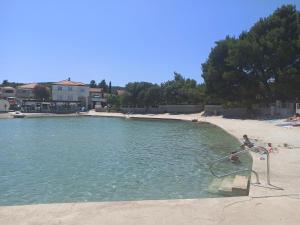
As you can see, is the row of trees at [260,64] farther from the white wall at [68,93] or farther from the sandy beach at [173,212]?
the white wall at [68,93]

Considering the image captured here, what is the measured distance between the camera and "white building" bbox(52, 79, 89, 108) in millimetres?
109250

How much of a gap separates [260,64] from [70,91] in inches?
2667

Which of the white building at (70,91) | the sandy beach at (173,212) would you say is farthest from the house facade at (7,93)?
the sandy beach at (173,212)

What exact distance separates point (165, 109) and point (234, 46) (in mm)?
32454

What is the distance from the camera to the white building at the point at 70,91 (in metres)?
109

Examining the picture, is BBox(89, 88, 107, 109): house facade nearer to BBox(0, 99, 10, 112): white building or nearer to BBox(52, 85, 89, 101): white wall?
BBox(52, 85, 89, 101): white wall

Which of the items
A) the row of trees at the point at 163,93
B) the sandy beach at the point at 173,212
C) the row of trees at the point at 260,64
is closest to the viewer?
the sandy beach at the point at 173,212

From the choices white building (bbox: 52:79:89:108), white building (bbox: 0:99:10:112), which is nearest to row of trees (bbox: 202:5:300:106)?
white building (bbox: 0:99:10:112)

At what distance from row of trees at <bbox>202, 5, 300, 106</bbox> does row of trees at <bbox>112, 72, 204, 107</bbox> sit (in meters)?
19.3

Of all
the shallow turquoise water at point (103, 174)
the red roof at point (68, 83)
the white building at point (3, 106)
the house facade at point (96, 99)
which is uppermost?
the red roof at point (68, 83)

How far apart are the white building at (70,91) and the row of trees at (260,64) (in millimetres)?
57194

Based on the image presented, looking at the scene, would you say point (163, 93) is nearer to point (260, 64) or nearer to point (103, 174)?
point (260, 64)

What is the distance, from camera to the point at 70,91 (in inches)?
4350

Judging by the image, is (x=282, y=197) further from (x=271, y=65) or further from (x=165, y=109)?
(x=165, y=109)
